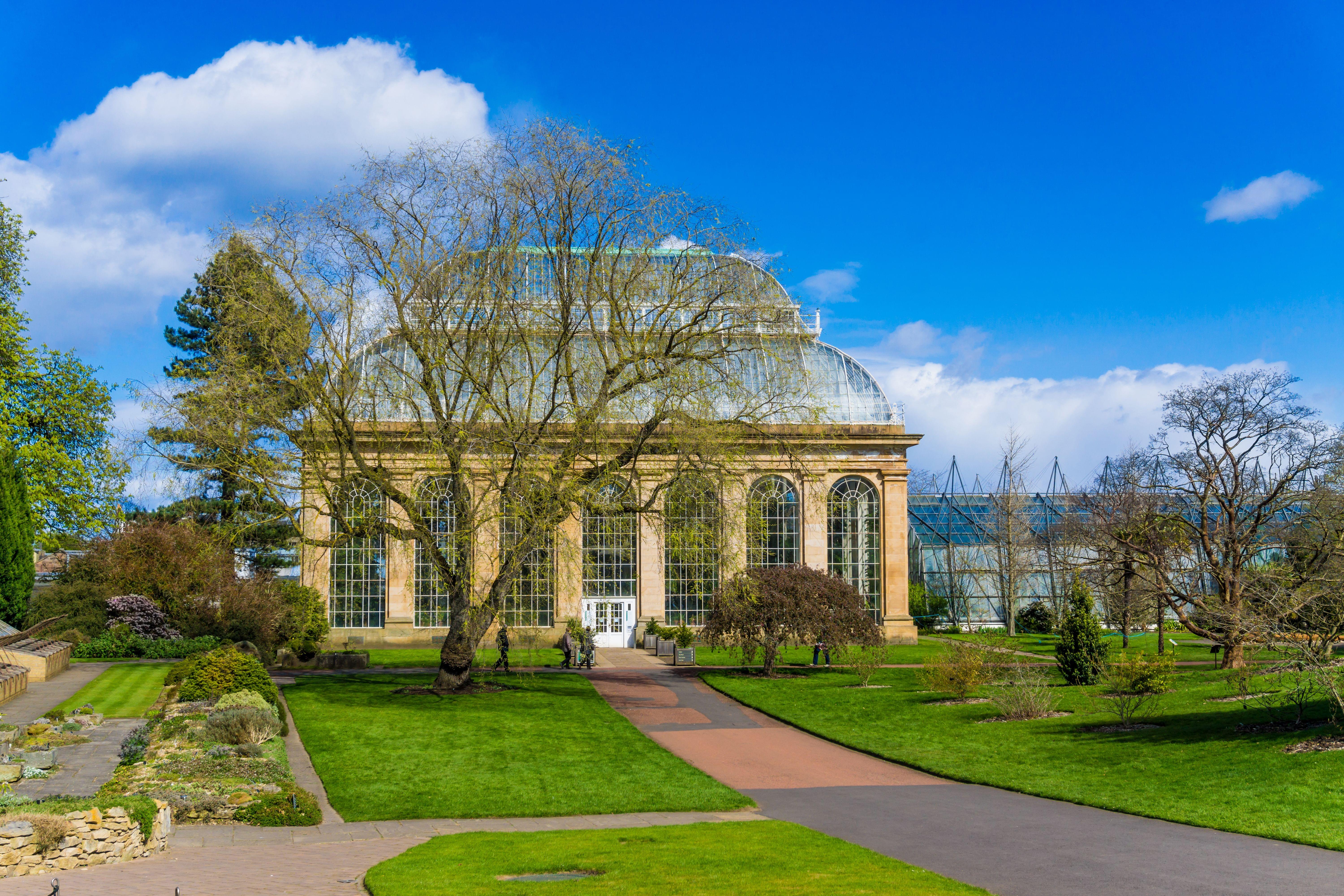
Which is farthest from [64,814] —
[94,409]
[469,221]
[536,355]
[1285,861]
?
[94,409]

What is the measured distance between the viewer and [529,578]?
28.3m

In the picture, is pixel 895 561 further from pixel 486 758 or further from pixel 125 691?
pixel 125 691

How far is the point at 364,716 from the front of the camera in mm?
23562

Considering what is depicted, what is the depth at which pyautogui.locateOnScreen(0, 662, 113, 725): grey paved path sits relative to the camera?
2180 cm

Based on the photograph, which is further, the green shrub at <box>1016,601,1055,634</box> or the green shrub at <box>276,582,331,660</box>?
the green shrub at <box>1016,601,1055,634</box>

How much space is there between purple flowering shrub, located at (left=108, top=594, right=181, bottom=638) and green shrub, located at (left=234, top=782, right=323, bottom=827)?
22469mm

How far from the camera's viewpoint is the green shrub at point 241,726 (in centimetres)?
1880

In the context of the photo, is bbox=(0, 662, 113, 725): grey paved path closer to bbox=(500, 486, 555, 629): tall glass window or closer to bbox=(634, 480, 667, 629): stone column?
bbox=(500, 486, 555, 629): tall glass window

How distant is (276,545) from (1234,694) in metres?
35.3

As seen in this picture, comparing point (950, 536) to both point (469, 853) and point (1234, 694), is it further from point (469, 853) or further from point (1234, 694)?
point (469, 853)

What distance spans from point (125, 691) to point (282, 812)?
1355 centimetres

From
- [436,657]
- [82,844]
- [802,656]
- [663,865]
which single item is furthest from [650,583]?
[82,844]

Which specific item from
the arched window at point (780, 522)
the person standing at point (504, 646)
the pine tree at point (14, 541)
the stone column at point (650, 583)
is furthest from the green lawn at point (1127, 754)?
the pine tree at point (14, 541)

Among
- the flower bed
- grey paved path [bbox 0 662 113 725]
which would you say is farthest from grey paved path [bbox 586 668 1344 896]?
grey paved path [bbox 0 662 113 725]
